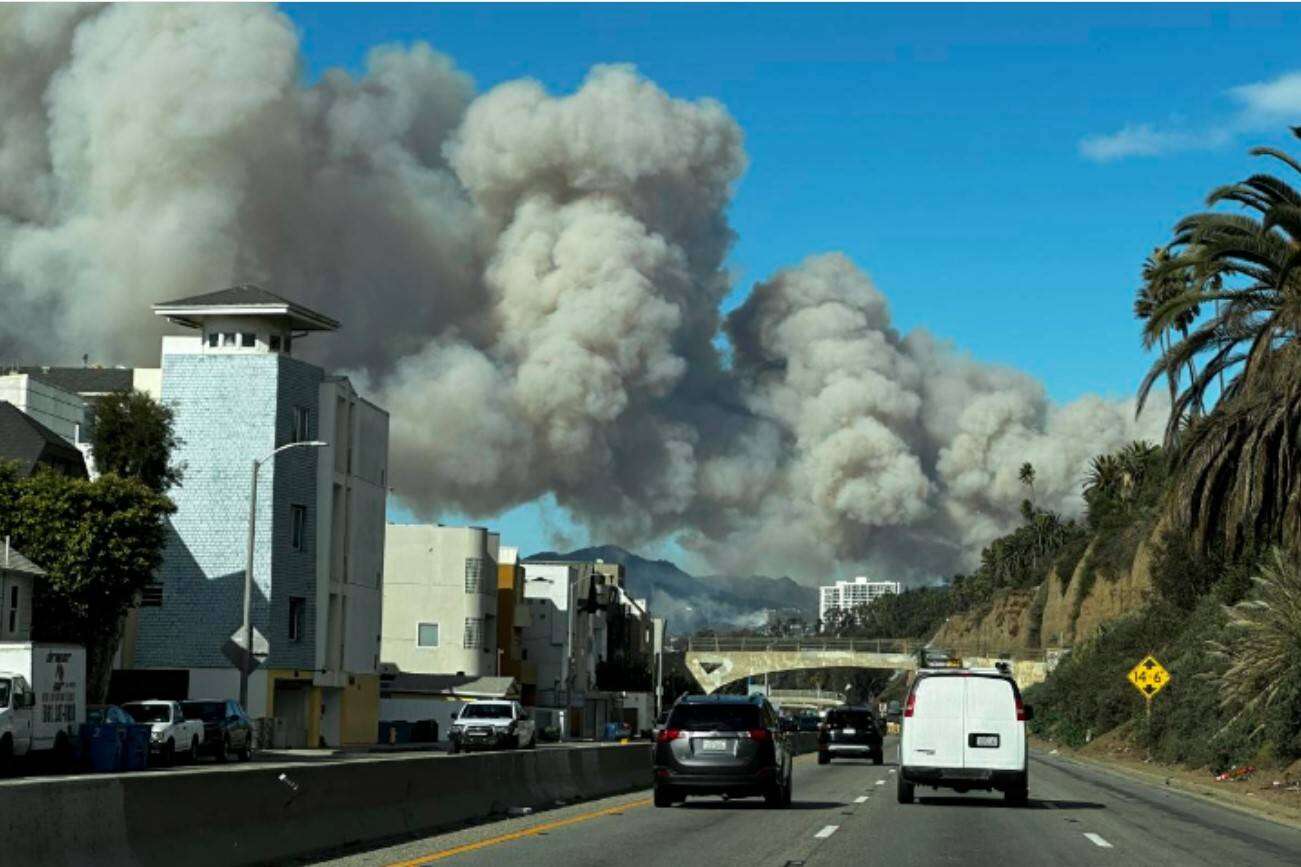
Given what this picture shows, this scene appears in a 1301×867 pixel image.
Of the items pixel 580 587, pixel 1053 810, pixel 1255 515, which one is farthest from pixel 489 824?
pixel 580 587

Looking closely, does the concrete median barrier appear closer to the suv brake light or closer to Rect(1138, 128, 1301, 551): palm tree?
the suv brake light

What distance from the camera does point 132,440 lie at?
6281 centimetres

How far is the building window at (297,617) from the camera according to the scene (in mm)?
72500

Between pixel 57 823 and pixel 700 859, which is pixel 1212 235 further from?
pixel 57 823

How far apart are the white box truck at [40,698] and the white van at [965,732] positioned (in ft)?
62.3

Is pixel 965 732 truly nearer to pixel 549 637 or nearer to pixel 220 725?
pixel 220 725

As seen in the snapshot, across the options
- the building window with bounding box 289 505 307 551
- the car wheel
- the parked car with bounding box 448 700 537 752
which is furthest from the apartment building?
the car wheel

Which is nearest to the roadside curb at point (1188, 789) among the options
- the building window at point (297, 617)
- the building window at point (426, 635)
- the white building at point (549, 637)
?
the building window at point (297, 617)

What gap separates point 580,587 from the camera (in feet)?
454

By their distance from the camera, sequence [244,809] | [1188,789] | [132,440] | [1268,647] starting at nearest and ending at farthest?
[244,809]
[1188,789]
[1268,647]
[132,440]

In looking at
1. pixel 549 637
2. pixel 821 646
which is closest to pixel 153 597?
pixel 549 637

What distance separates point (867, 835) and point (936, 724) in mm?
6801

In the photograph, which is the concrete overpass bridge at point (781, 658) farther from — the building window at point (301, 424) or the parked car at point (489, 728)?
the parked car at point (489, 728)

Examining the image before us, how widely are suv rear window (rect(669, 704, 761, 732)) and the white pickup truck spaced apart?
21.3 meters
